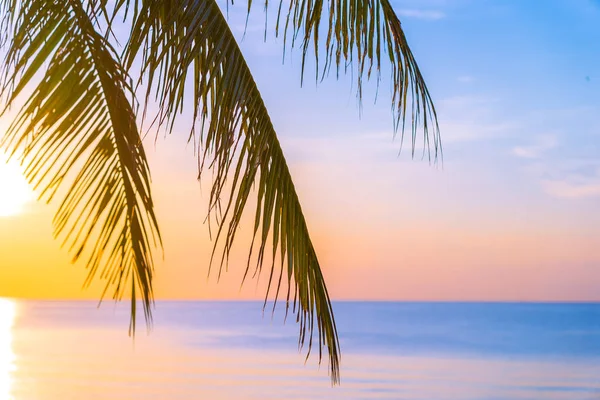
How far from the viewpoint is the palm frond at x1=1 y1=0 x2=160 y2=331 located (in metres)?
2.28

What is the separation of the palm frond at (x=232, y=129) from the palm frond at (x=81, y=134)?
0.29 metres

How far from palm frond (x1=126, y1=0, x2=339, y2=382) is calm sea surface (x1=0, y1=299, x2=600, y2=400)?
974 centimetres

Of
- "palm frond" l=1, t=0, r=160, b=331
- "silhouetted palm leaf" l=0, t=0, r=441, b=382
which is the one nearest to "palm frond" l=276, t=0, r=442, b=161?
"silhouetted palm leaf" l=0, t=0, r=441, b=382

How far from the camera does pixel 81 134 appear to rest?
7.97 feet

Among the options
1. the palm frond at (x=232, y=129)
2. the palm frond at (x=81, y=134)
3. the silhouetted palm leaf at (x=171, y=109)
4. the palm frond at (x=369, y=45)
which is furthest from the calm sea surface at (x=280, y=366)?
the palm frond at (x=369, y=45)

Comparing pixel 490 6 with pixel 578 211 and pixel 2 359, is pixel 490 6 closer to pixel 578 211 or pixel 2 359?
pixel 578 211

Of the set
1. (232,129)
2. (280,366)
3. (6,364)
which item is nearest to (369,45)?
(232,129)

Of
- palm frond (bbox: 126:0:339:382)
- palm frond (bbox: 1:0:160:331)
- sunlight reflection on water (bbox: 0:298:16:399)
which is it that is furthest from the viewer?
sunlight reflection on water (bbox: 0:298:16:399)

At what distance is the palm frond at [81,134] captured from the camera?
7.47 feet

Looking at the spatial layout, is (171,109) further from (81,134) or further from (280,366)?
(280,366)

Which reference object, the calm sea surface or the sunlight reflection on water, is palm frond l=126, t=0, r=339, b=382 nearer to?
the calm sea surface

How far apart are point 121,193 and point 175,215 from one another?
27.3 meters

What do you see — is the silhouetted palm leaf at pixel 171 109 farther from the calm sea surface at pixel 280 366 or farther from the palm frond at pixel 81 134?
the calm sea surface at pixel 280 366

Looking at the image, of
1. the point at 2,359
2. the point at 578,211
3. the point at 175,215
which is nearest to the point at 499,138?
the point at 578,211
